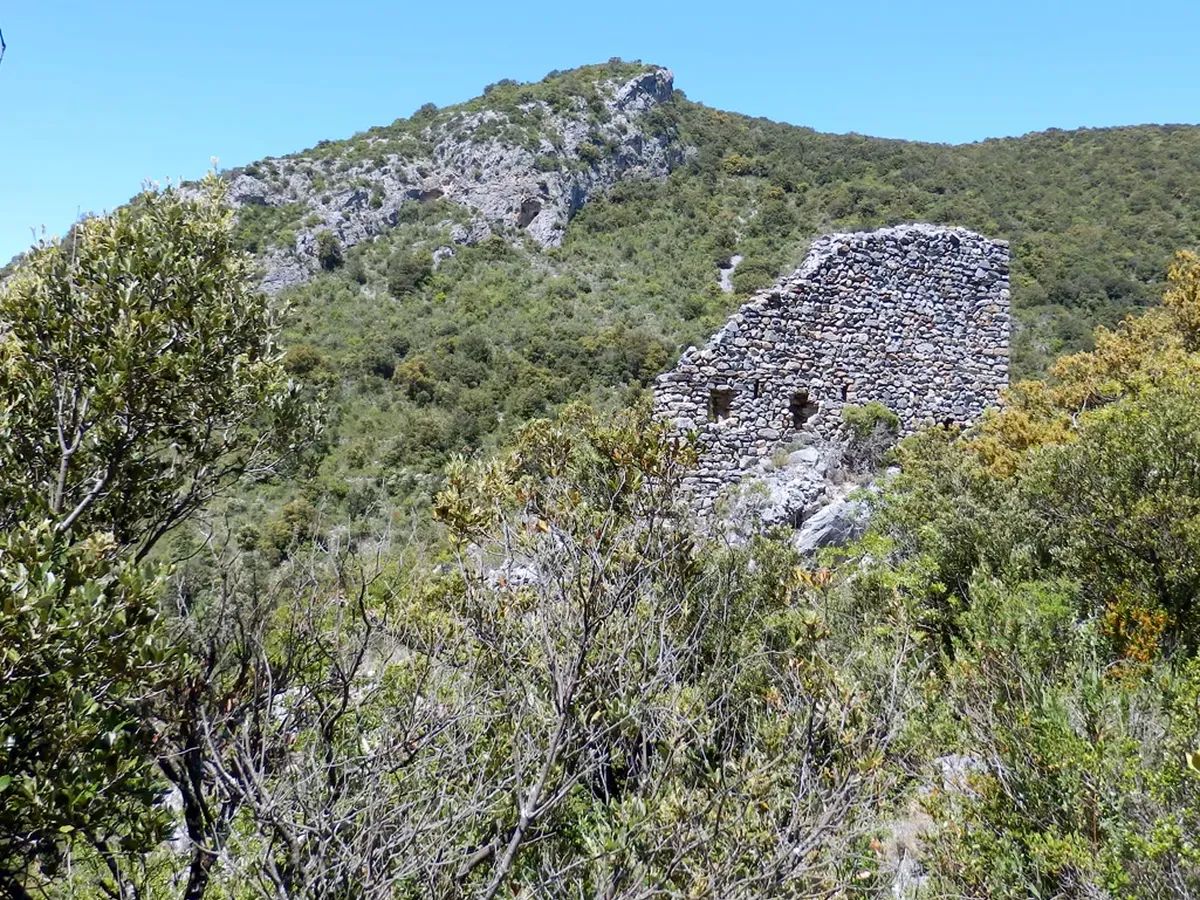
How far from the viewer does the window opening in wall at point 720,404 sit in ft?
36.2

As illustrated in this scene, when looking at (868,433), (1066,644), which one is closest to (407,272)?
(868,433)

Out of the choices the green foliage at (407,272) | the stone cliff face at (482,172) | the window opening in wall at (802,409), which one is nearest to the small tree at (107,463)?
the window opening in wall at (802,409)

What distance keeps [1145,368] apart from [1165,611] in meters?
6.28

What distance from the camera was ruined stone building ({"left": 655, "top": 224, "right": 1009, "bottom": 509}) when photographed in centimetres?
1097

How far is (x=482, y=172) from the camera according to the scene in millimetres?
42188

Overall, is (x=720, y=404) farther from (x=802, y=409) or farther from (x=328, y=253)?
(x=328, y=253)

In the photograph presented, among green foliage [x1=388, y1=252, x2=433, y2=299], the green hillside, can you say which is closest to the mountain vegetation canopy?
the green hillside

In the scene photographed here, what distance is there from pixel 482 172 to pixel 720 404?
116 feet

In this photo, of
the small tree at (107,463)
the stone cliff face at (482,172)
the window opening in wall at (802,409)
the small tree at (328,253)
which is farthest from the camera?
the stone cliff face at (482,172)

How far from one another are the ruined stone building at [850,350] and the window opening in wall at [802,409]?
16 mm

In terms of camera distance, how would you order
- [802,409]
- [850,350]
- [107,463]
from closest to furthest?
[107,463] < [802,409] < [850,350]

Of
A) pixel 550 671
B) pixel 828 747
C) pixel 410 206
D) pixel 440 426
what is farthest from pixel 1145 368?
pixel 410 206

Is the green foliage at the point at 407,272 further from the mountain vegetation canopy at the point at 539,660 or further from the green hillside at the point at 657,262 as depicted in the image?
the mountain vegetation canopy at the point at 539,660

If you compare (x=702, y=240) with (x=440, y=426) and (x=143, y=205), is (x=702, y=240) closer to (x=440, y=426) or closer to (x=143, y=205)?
(x=440, y=426)
